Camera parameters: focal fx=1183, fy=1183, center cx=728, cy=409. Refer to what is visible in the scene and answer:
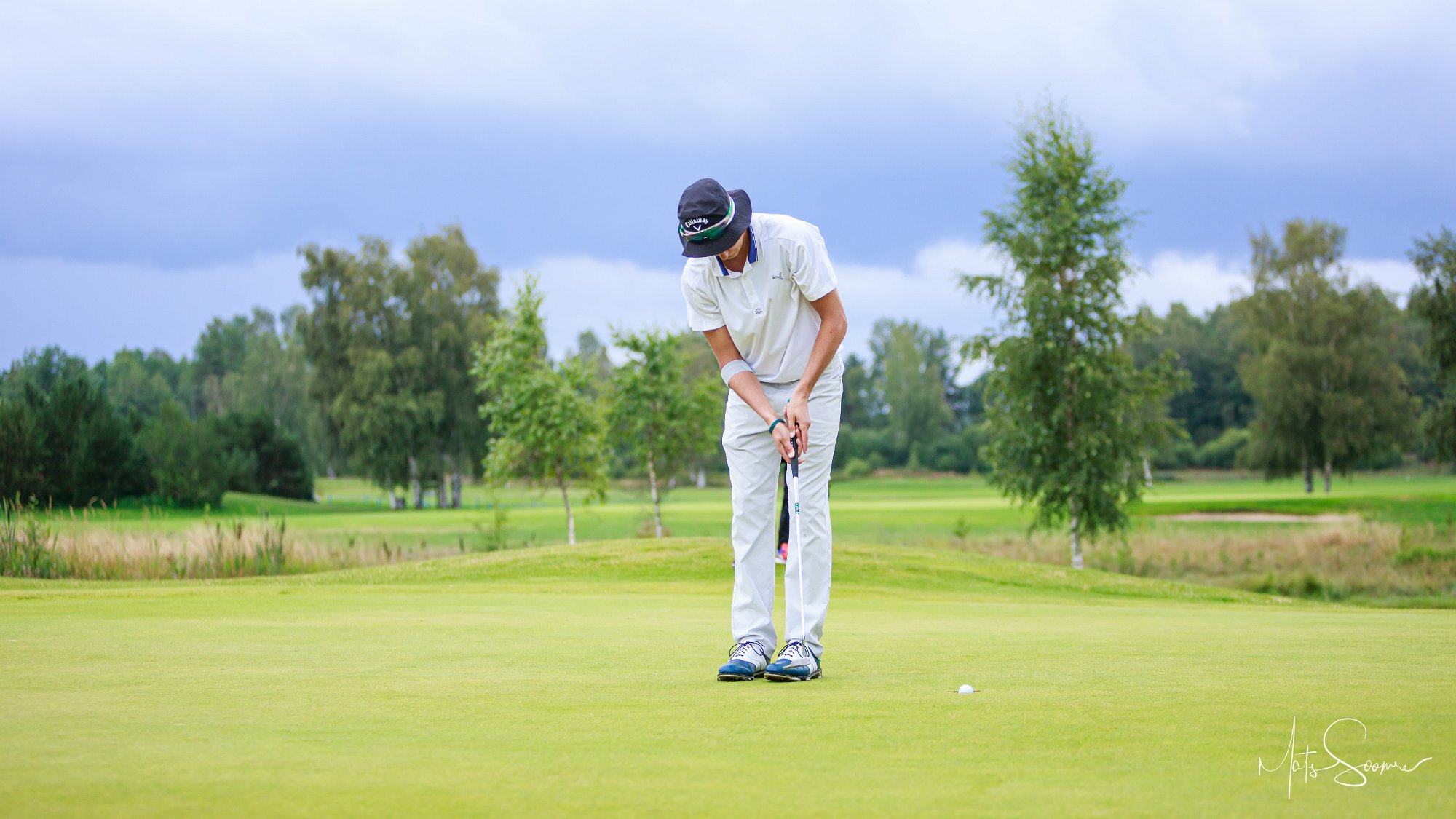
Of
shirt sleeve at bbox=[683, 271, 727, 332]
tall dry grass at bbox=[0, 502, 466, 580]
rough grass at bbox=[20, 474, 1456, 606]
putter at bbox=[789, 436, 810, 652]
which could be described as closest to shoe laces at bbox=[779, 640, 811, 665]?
putter at bbox=[789, 436, 810, 652]

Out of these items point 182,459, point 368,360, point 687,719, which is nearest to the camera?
point 687,719

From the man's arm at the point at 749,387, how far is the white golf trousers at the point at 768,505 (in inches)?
4.0

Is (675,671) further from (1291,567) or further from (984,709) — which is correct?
(1291,567)

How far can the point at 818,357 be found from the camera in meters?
4.99

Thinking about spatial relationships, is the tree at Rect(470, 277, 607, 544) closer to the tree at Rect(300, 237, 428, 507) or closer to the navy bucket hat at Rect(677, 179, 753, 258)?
the tree at Rect(300, 237, 428, 507)

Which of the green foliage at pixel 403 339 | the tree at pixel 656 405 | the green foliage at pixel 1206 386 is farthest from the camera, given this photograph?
the green foliage at pixel 1206 386

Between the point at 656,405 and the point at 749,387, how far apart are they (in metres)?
23.7

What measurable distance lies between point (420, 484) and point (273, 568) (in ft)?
115

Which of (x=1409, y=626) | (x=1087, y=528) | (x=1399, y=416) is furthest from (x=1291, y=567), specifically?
(x=1399, y=416)

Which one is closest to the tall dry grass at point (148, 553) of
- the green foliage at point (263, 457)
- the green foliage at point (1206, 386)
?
the green foliage at point (263, 457)

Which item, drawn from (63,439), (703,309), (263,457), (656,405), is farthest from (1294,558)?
(263,457)

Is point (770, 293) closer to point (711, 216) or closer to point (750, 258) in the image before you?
point (750, 258)

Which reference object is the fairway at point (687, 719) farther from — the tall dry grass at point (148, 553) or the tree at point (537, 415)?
the tree at point (537, 415)

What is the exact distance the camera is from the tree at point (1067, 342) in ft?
72.9
